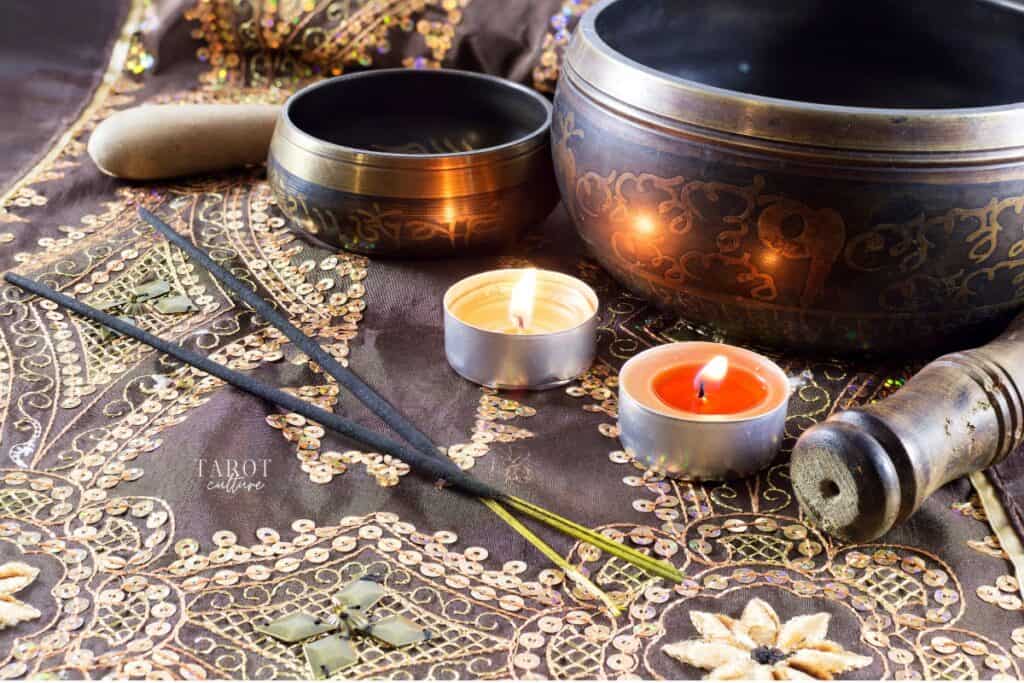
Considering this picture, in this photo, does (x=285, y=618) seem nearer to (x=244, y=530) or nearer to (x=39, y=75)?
(x=244, y=530)

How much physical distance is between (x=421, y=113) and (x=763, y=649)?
85 cm

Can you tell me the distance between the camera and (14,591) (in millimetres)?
803

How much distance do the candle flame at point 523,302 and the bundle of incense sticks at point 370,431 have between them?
135 millimetres

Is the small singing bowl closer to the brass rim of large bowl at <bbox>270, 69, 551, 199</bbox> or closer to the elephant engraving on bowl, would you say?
the brass rim of large bowl at <bbox>270, 69, 551, 199</bbox>

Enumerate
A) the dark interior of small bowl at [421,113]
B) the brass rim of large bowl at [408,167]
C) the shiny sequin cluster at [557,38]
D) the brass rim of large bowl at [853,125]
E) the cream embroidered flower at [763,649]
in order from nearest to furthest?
the cream embroidered flower at [763,649] < the brass rim of large bowl at [853,125] < the brass rim of large bowl at [408,167] < the dark interior of small bowl at [421,113] < the shiny sequin cluster at [557,38]

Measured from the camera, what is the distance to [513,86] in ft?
4.50

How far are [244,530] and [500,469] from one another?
0.21 metres

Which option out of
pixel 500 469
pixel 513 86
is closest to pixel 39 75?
pixel 513 86

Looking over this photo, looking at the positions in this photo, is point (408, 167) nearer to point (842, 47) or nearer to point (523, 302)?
point (523, 302)

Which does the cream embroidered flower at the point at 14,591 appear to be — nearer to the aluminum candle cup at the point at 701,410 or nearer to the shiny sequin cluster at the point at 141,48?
the aluminum candle cup at the point at 701,410

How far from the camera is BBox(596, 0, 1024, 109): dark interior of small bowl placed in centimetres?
119

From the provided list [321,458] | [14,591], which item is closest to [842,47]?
[321,458]

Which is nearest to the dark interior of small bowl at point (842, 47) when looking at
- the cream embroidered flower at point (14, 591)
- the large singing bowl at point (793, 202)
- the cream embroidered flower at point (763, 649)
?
the large singing bowl at point (793, 202)

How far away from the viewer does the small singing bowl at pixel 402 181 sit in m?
1.18
